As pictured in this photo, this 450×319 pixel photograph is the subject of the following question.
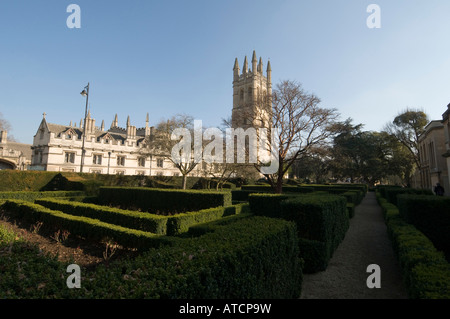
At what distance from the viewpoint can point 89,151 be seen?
1646 inches

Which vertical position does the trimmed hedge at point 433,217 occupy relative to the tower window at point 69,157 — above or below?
below

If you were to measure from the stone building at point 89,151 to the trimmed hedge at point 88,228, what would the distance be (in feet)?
66.9

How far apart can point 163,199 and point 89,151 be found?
34669 millimetres

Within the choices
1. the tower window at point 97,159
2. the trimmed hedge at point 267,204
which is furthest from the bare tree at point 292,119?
the tower window at point 97,159

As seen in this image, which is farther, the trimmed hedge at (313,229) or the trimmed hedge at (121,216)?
the trimmed hedge at (121,216)

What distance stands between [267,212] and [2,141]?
178 feet

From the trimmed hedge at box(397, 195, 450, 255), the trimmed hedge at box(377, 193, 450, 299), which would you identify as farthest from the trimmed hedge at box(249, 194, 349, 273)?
the trimmed hedge at box(397, 195, 450, 255)

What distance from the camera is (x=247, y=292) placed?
3.19 m

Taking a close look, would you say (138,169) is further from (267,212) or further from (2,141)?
(267,212)

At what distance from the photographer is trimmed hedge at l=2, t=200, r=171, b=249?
730 cm

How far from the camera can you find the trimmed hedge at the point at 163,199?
12.8 metres

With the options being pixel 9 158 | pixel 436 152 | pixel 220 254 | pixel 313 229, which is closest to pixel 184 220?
pixel 313 229

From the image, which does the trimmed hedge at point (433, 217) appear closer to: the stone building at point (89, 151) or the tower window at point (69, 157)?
the stone building at point (89, 151)

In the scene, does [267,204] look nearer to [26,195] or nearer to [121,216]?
[121,216]
